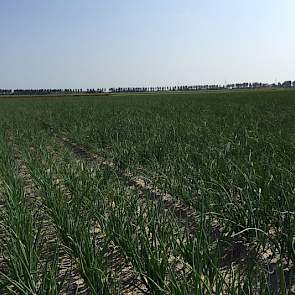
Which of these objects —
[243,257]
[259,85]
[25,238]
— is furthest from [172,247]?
[259,85]

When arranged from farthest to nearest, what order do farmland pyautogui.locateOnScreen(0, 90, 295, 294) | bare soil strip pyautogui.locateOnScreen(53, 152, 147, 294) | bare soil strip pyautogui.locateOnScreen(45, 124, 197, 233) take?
bare soil strip pyautogui.locateOnScreen(45, 124, 197, 233)
bare soil strip pyautogui.locateOnScreen(53, 152, 147, 294)
farmland pyautogui.locateOnScreen(0, 90, 295, 294)

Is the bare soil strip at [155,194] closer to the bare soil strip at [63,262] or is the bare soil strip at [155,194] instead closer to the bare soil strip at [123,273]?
the bare soil strip at [123,273]

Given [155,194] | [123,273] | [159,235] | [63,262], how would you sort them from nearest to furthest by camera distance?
[159,235] < [123,273] < [63,262] < [155,194]

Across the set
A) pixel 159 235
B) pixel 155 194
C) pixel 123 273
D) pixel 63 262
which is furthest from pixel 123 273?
pixel 155 194

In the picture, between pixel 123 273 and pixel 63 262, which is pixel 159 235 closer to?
pixel 123 273

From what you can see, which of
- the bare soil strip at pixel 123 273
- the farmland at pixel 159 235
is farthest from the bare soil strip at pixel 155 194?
the bare soil strip at pixel 123 273

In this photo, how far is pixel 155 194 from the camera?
5.31 m

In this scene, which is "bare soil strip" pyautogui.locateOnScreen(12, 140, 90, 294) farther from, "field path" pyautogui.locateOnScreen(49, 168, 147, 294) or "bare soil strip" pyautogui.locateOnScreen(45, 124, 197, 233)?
"bare soil strip" pyautogui.locateOnScreen(45, 124, 197, 233)

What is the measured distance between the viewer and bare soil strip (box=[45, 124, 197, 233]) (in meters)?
4.47

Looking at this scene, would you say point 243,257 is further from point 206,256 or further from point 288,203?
point 206,256

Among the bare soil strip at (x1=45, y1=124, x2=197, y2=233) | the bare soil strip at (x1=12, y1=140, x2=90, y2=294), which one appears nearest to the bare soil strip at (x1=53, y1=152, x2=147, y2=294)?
the bare soil strip at (x1=12, y1=140, x2=90, y2=294)

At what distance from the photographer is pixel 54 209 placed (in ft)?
13.5

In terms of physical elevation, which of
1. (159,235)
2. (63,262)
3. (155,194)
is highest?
(159,235)

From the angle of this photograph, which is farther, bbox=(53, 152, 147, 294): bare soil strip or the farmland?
bbox=(53, 152, 147, 294): bare soil strip
